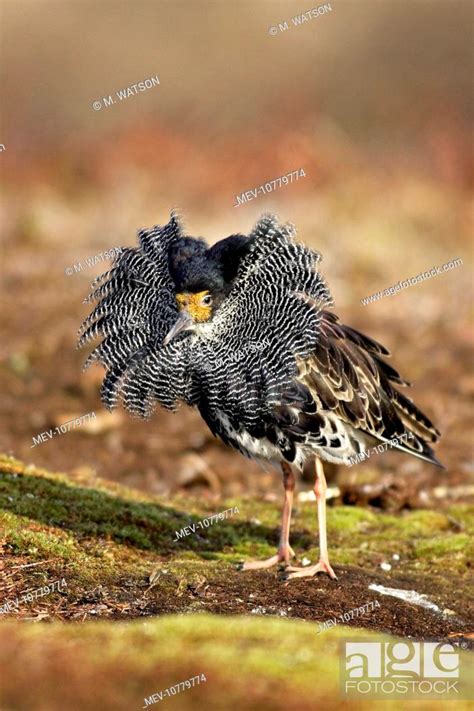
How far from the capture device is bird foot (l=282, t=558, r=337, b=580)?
814 cm

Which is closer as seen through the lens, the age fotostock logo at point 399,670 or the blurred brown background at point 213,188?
the age fotostock logo at point 399,670

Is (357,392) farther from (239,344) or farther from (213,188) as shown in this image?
(213,188)

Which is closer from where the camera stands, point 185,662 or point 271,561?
point 185,662

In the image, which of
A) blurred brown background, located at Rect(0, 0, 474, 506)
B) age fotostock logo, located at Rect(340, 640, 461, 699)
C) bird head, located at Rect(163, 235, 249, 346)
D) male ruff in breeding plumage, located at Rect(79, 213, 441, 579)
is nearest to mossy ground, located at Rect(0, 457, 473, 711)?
age fotostock logo, located at Rect(340, 640, 461, 699)

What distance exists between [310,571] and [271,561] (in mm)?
561

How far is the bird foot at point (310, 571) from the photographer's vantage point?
26.7 ft

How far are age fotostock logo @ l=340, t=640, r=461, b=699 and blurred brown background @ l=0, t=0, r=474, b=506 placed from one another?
20.8ft

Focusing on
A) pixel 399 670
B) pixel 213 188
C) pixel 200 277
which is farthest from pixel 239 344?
pixel 213 188

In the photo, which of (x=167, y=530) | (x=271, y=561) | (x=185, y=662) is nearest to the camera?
(x=185, y=662)

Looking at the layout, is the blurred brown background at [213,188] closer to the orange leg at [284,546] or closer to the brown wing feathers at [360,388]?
the brown wing feathers at [360,388]

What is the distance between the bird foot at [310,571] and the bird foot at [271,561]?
251 mm

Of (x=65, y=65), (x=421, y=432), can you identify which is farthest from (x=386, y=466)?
(x=65, y=65)

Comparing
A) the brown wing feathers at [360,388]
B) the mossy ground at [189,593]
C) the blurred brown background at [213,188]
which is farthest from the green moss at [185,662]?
the blurred brown background at [213,188]

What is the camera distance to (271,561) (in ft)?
28.4
